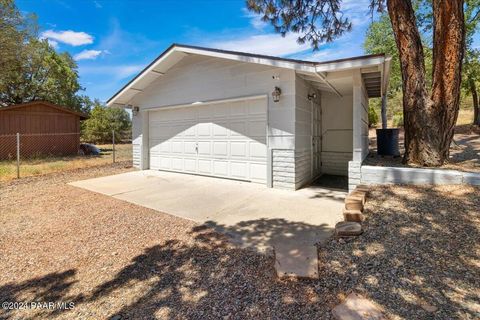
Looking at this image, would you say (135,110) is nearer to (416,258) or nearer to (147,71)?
(147,71)

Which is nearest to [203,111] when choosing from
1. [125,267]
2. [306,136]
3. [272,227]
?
[306,136]

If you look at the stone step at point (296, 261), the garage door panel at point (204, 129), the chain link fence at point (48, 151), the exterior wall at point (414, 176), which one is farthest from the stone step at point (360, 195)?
the chain link fence at point (48, 151)

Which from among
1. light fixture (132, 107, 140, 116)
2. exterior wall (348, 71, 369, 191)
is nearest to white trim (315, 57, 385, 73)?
exterior wall (348, 71, 369, 191)

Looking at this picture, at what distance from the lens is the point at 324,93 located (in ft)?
29.0

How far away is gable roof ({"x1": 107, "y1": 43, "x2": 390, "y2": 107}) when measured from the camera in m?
5.11

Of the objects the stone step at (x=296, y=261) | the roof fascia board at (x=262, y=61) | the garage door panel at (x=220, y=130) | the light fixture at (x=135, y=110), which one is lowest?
the stone step at (x=296, y=261)

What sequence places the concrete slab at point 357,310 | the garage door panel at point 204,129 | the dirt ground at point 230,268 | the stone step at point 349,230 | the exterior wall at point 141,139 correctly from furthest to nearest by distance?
1. the exterior wall at point 141,139
2. the garage door panel at point 204,129
3. the stone step at point 349,230
4. the dirt ground at point 230,268
5. the concrete slab at point 357,310

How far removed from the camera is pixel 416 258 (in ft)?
8.95

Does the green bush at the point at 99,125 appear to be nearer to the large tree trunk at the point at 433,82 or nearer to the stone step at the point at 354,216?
the large tree trunk at the point at 433,82

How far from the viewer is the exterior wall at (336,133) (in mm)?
8656

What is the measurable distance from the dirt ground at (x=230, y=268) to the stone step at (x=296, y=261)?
0.28ft

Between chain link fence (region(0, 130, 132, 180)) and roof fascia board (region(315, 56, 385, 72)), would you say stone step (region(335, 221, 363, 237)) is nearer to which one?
roof fascia board (region(315, 56, 385, 72))

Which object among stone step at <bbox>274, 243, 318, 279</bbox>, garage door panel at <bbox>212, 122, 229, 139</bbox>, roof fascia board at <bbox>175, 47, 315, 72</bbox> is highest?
roof fascia board at <bbox>175, 47, 315, 72</bbox>

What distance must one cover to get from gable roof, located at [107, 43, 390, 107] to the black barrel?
3.48 meters
